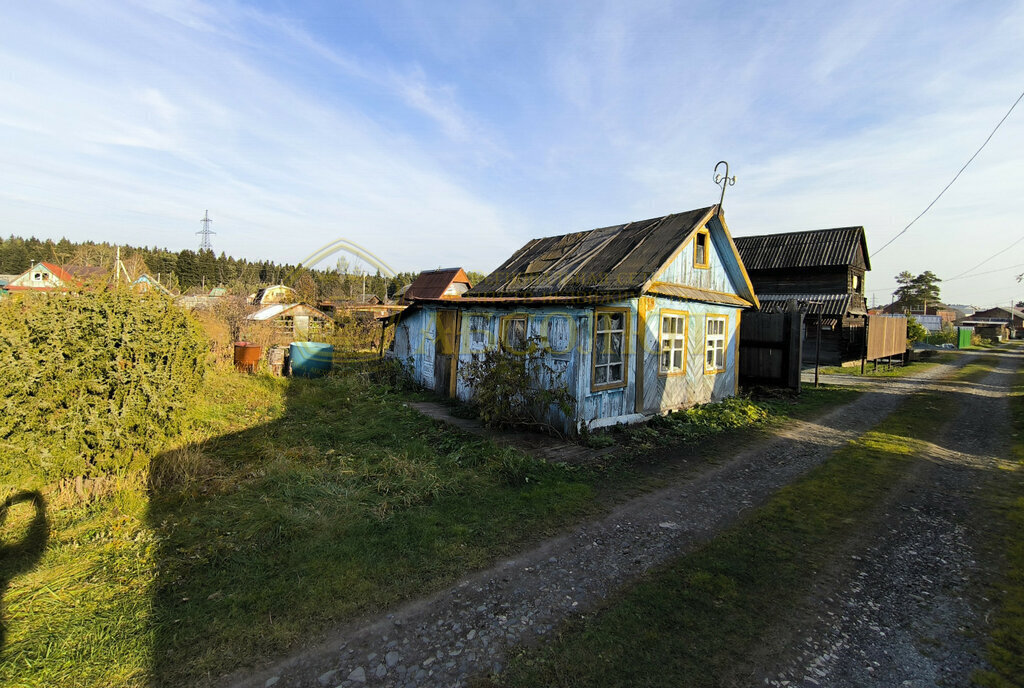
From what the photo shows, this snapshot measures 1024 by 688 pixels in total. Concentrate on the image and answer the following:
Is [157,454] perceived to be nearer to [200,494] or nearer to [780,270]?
[200,494]

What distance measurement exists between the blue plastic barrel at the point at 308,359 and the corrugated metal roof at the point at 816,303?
65.6 ft

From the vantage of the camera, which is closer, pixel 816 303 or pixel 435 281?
pixel 816 303

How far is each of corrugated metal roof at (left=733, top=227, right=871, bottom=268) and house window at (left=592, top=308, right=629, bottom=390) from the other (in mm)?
19566

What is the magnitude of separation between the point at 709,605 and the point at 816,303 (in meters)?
23.5

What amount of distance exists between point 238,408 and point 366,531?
759 centimetres

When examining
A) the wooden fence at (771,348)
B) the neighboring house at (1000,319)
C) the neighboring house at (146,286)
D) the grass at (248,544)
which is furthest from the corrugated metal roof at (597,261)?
the neighboring house at (1000,319)

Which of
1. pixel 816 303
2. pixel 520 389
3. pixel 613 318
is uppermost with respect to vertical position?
Result: pixel 816 303

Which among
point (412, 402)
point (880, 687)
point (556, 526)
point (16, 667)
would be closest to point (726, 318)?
point (412, 402)

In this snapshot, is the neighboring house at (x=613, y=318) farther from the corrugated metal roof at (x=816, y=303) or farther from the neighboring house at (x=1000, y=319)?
the neighboring house at (x=1000, y=319)

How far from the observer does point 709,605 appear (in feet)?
13.7

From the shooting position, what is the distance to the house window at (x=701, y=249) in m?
12.3

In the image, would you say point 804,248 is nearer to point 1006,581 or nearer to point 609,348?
point 609,348

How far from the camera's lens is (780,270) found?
26.4m

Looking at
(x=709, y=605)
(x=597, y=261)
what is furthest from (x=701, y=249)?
(x=709, y=605)
